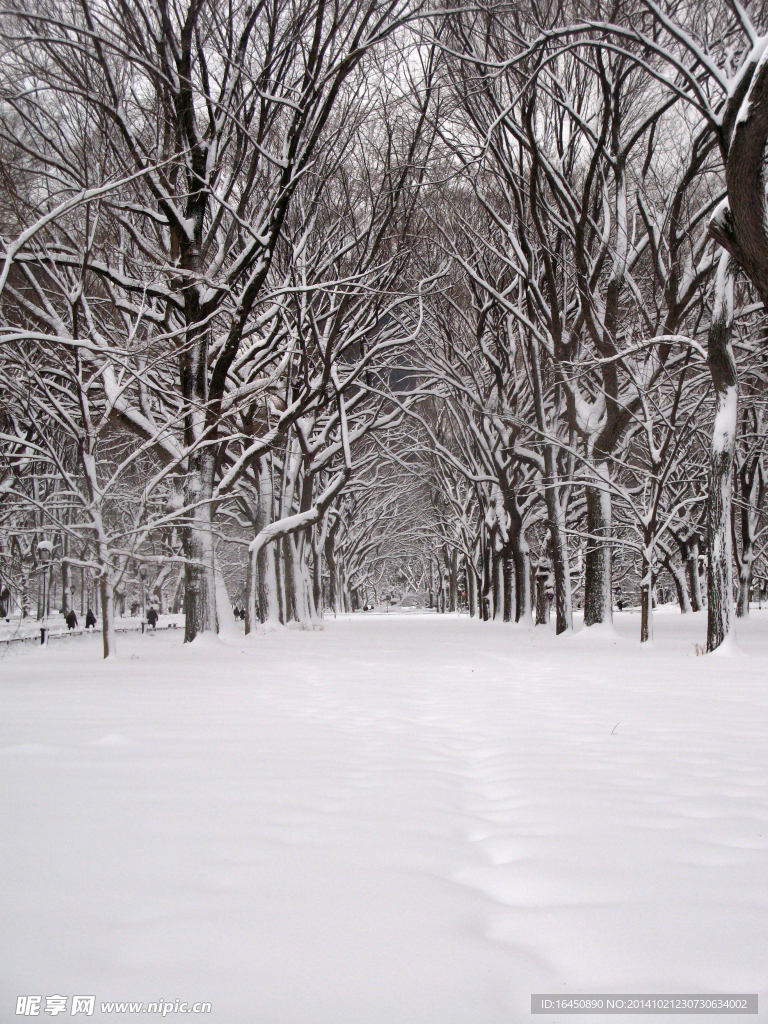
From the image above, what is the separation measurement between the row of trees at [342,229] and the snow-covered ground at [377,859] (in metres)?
5.27

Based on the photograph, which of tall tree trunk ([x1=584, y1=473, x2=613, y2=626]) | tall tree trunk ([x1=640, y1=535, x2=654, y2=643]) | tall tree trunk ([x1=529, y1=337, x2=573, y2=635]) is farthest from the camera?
tall tree trunk ([x1=529, y1=337, x2=573, y2=635])

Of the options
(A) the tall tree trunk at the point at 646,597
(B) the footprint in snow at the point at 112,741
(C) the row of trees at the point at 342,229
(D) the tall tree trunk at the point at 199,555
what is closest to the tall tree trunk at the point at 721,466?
(C) the row of trees at the point at 342,229

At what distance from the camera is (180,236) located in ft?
44.4

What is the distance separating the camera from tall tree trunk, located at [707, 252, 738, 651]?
1112 centimetres

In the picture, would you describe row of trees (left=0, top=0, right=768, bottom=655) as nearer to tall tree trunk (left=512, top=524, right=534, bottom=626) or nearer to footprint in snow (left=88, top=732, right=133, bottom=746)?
tall tree trunk (left=512, top=524, right=534, bottom=626)

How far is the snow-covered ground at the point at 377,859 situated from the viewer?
180 centimetres

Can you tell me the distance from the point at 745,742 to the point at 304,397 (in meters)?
11.1

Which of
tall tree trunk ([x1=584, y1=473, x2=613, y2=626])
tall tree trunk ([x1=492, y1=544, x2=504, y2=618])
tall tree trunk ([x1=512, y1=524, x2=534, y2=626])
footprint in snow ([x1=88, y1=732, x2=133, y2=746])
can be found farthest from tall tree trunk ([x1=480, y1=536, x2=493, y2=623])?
footprint in snow ([x1=88, y1=732, x2=133, y2=746])

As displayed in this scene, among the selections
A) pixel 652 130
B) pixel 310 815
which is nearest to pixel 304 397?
pixel 652 130

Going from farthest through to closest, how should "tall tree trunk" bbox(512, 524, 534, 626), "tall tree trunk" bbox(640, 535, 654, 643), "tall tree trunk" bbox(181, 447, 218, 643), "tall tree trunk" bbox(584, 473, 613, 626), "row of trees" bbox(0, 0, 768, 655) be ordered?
"tall tree trunk" bbox(512, 524, 534, 626), "tall tree trunk" bbox(584, 473, 613, 626), "tall tree trunk" bbox(640, 535, 654, 643), "tall tree trunk" bbox(181, 447, 218, 643), "row of trees" bbox(0, 0, 768, 655)

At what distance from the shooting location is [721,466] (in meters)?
11.4

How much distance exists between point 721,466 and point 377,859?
10318mm

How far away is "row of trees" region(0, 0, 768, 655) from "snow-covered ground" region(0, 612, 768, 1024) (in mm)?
5271

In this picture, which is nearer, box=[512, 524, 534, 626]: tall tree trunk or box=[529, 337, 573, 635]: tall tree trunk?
box=[529, 337, 573, 635]: tall tree trunk
